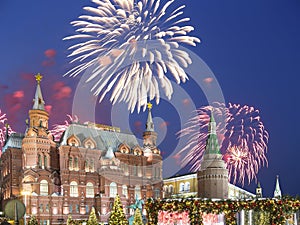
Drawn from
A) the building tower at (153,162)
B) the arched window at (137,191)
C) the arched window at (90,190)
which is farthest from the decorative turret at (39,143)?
the building tower at (153,162)

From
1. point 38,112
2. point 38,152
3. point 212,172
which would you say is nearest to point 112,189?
point 38,152

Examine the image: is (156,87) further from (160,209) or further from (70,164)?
(70,164)

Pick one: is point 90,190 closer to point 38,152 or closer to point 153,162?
point 38,152

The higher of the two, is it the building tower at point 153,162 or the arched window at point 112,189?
the building tower at point 153,162

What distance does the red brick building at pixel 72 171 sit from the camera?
6219 centimetres

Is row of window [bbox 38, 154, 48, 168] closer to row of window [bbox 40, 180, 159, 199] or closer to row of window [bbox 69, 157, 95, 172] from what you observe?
row of window [bbox 40, 180, 159, 199]

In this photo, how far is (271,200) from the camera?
22625 mm

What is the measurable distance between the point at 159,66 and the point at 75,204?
32595 millimetres

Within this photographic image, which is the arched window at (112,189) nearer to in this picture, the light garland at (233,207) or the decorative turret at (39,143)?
the decorative turret at (39,143)

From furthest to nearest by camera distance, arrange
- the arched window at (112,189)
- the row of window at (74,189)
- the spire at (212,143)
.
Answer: the spire at (212,143)
the arched window at (112,189)
the row of window at (74,189)

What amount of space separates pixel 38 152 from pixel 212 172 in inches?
1261

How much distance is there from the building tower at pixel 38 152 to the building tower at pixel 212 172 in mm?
27692

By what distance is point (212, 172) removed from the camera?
78.8 metres

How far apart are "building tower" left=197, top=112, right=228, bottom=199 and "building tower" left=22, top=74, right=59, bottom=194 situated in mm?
27692
